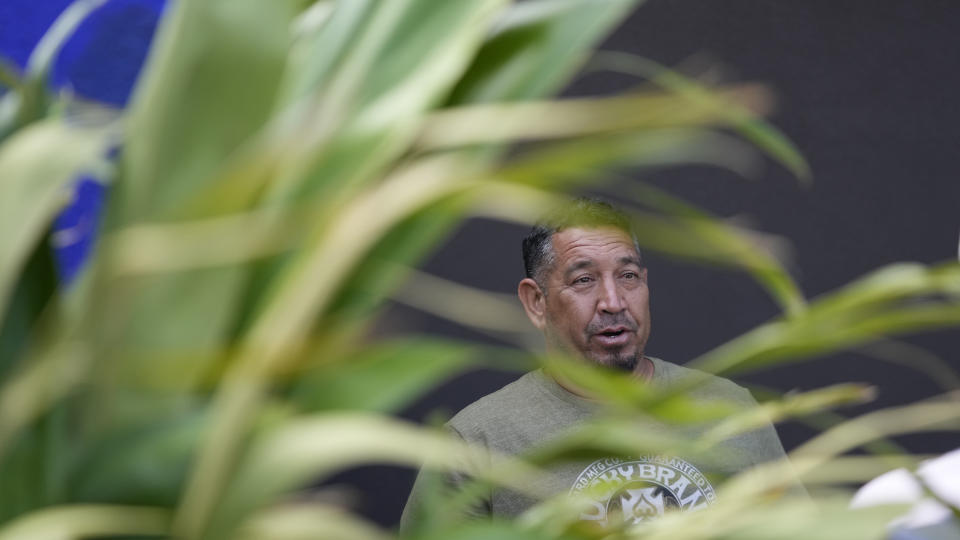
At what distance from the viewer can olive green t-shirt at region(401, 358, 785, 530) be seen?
1670 millimetres

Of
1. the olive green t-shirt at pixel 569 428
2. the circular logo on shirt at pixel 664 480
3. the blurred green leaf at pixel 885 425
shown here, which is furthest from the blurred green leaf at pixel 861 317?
the circular logo on shirt at pixel 664 480

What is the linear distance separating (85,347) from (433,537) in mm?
99

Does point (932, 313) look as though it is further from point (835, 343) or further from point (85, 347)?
point (85, 347)

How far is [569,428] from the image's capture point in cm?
192

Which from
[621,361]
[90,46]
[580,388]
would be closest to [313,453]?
[580,388]

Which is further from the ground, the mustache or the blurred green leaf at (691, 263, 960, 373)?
the mustache

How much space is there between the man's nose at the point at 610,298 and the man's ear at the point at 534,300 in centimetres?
12

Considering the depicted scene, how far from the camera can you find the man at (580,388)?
67.3 inches

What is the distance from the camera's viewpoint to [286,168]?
0.34 m

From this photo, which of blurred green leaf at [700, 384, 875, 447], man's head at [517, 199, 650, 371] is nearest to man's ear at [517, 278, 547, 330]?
man's head at [517, 199, 650, 371]

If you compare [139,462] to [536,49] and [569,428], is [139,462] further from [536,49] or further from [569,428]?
[569,428]

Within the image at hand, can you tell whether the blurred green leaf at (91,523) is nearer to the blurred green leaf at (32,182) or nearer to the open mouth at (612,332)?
the blurred green leaf at (32,182)

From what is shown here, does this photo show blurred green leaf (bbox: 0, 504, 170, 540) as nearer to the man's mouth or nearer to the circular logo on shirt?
the circular logo on shirt

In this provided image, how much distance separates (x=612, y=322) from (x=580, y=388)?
0.30 metres
